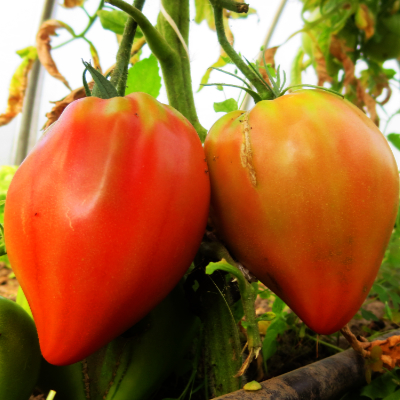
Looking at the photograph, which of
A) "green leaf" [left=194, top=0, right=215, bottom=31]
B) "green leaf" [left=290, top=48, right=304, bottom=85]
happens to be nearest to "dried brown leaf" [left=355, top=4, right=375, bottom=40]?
"green leaf" [left=290, top=48, right=304, bottom=85]

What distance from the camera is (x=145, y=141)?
11.1 inches

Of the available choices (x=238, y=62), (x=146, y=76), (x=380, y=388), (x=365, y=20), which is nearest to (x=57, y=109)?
(x=146, y=76)

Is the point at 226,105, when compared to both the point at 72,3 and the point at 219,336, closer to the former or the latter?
the point at 219,336

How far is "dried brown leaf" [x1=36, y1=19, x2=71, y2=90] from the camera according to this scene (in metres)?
0.55

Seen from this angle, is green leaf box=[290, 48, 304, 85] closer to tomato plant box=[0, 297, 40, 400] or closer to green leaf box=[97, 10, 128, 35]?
green leaf box=[97, 10, 128, 35]

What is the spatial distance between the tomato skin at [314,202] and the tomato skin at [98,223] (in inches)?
1.8

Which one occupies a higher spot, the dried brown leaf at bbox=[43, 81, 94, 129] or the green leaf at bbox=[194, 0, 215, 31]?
the green leaf at bbox=[194, 0, 215, 31]

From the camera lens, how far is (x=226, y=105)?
0.49 metres

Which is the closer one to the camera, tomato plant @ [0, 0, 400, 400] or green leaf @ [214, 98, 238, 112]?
tomato plant @ [0, 0, 400, 400]

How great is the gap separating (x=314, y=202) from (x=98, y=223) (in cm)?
15

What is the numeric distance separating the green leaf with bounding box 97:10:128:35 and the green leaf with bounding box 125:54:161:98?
0.42 ft

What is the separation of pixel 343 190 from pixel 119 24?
1.49 ft

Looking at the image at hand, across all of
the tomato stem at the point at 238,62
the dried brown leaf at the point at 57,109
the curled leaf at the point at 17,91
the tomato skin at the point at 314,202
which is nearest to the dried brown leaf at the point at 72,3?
the curled leaf at the point at 17,91

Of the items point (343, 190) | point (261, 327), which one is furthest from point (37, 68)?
point (343, 190)
